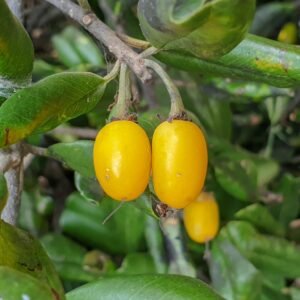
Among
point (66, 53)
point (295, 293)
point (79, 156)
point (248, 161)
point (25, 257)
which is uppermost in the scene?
point (25, 257)

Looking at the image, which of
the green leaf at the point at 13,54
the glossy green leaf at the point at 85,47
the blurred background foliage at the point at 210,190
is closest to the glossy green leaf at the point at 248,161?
the blurred background foliage at the point at 210,190

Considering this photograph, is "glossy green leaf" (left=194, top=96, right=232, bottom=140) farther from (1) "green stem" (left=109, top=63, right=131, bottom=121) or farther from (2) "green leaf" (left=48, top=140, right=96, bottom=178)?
(1) "green stem" (left=109, top=63, right=131, bottom=121)

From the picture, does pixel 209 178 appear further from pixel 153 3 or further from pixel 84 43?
pixel 153 3

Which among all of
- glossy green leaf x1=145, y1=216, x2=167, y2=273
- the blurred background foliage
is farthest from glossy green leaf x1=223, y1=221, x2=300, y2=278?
glossy green leaf x1=145, y1=216, x2=167, y2=273

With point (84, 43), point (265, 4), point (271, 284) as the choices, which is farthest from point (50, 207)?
point (265, 4)

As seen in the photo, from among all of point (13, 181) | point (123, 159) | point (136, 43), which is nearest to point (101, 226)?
point (13, 181)

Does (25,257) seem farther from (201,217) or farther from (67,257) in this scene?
(67,257)

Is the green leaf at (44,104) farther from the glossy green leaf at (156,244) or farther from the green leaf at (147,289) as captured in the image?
the glossy green leaf at (156,244)
